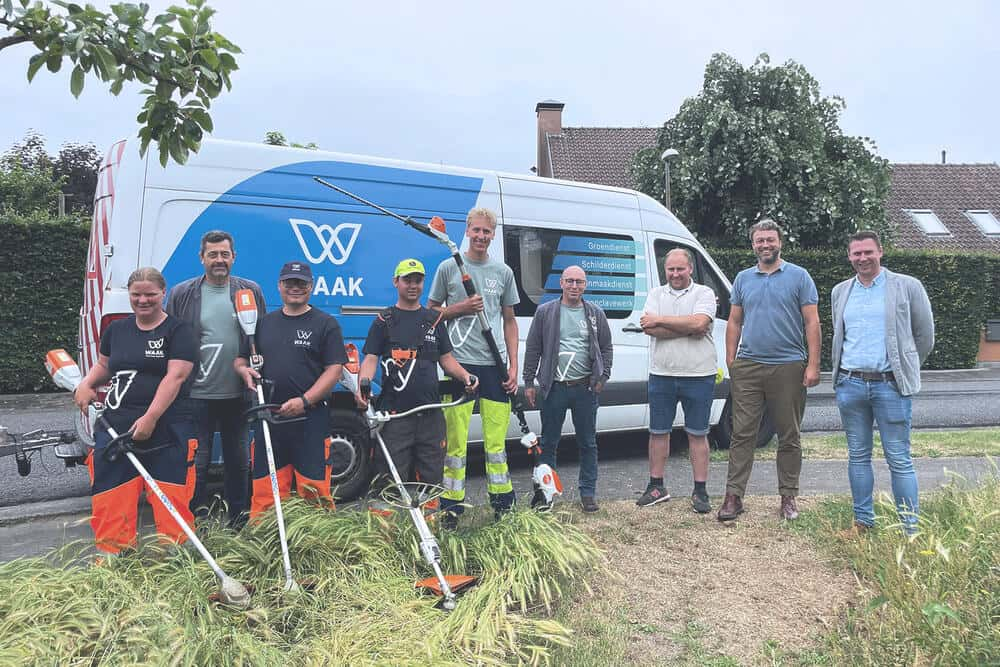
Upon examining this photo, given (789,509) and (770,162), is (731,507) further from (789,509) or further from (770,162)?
(770,162)

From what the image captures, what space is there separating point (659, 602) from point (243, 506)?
2554mm

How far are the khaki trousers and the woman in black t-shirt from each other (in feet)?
10.8

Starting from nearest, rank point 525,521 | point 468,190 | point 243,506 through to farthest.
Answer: point 525,521 → point 243,506 → point 468,190

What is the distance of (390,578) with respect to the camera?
137 inches

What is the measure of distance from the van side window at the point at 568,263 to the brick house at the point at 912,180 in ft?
56.2

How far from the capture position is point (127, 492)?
12.1 feet

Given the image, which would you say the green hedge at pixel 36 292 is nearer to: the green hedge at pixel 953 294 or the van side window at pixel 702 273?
the van side window at pixel 702 273

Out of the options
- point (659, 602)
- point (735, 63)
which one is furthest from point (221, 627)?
point (735, 63)


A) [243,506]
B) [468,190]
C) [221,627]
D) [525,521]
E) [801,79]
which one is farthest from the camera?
[801,79]

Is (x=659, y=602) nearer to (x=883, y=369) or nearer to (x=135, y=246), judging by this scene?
(x=883, y=369)

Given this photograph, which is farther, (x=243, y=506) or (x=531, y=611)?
(x=243, y=506)

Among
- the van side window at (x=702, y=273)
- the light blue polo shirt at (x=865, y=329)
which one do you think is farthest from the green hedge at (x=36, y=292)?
the light blue polo shirt at (x=865, y=329)

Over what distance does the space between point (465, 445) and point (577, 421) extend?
972 millimetres

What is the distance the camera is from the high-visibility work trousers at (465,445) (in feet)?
14.9
